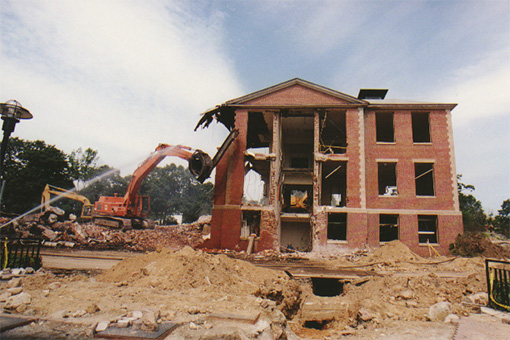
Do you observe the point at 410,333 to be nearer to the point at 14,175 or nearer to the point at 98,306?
the point at 98,306

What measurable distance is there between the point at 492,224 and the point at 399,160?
25095 mm

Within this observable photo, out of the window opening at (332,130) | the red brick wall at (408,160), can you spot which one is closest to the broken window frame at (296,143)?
the window opening at (332,130)

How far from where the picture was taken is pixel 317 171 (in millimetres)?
20281

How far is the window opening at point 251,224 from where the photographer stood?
67.6 ft

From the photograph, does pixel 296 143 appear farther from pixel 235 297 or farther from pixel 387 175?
pixel 235 297

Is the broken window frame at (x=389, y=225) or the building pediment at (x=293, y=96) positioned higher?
the building pediment at (x=293, y=96)

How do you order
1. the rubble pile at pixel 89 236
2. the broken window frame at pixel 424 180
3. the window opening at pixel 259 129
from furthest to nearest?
the window opening at pixel 259 129 < the broken window frame at pixel 424 180 < the rubble pile at pixel 89 236

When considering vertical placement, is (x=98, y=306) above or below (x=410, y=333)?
above

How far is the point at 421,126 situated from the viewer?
23438 millimetres

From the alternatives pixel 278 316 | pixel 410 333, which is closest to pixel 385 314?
pixel 410 333

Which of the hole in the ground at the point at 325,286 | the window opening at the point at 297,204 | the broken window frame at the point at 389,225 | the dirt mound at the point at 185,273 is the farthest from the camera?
the window opening at the point at 297,204

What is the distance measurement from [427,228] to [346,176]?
6058 millimetres

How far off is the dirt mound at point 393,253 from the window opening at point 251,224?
25.3 feet

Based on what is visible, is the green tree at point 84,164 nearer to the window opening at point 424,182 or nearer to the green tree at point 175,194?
the green tree at point 175,194
